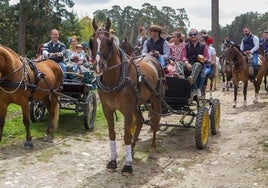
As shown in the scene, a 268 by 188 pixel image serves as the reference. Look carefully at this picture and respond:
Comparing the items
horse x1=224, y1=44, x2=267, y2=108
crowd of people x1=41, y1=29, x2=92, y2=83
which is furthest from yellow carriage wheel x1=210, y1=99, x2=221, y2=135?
horse x1=224, y1=44, x2=267, y2=108

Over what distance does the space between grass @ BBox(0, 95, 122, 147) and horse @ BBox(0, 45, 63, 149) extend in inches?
22.4

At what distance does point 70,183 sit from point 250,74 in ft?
30.5

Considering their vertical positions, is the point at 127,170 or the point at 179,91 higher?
the point at 179,91

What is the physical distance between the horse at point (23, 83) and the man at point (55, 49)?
64cm

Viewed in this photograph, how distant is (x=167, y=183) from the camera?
6.27 m

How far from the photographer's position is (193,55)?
9266 mm

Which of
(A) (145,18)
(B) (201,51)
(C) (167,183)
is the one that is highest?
(A) (145,18)

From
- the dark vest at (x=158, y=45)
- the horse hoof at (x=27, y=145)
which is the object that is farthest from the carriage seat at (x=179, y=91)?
the horse hoof at (x=27, y=145)

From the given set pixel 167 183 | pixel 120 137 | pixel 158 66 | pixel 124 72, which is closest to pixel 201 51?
pixel 158 66

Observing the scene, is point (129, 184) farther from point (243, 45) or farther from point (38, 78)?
point (243, 45)

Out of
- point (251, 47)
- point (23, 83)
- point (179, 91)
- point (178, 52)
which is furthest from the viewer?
point (251, 47)

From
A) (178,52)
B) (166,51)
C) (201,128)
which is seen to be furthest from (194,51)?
(201,128)

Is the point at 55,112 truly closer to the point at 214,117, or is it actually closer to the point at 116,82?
the point at 116,82

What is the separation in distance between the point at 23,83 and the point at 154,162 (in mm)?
2810
